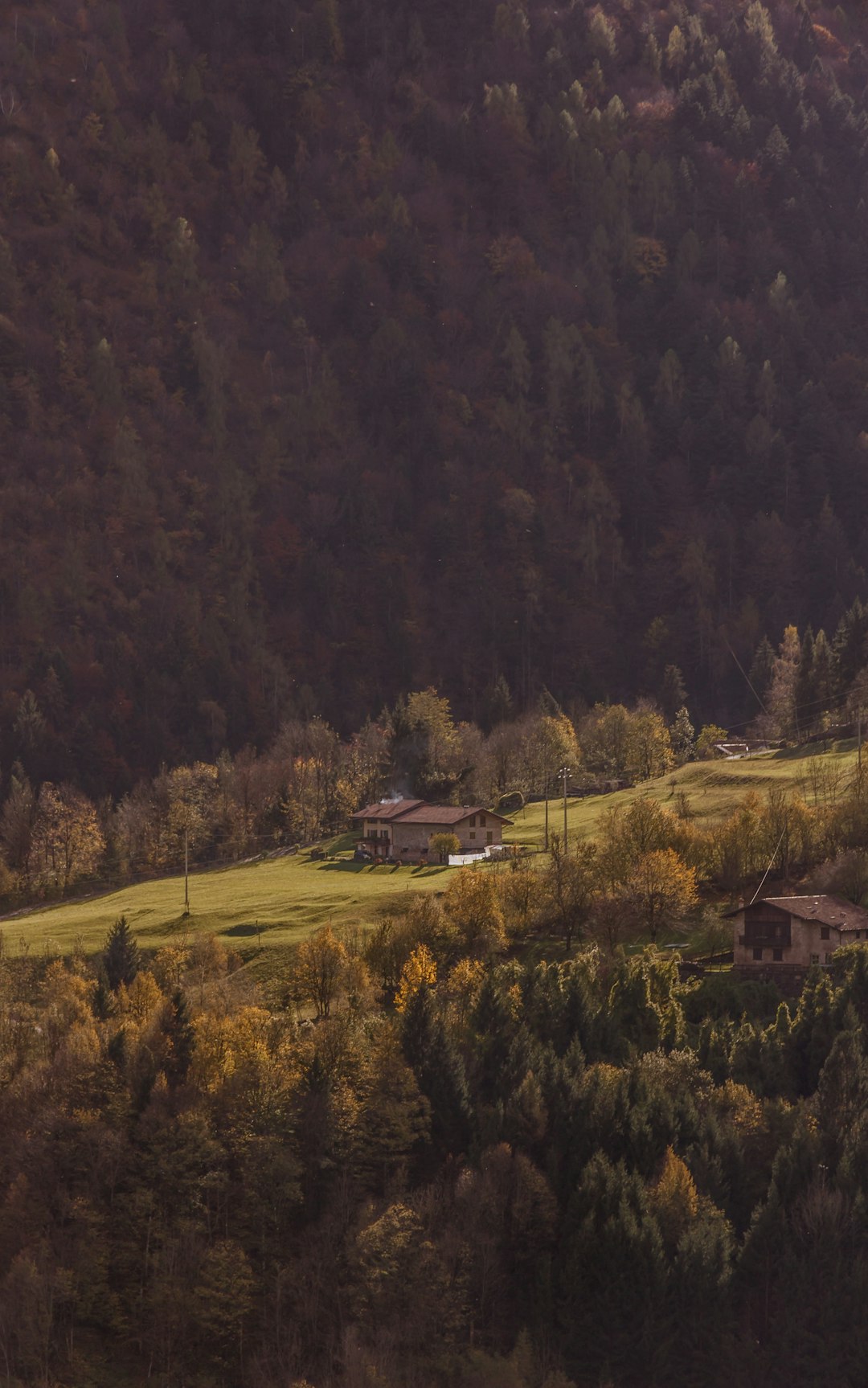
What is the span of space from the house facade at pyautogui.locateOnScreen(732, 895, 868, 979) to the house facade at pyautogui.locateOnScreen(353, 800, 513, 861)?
136 ft

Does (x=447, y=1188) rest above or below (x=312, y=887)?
below

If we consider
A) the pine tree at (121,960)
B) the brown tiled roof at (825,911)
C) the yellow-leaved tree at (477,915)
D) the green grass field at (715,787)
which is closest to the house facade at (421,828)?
the green grass field at (715,787)

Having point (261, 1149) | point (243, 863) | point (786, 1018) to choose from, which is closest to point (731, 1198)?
point (786, 1018)

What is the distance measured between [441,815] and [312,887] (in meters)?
18.0

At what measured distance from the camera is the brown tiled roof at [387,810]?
154 metres

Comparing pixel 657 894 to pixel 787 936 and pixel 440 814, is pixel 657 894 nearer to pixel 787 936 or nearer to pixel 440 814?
pixel 787 936

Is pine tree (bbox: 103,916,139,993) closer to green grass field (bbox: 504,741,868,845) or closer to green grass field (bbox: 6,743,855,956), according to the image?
green grass field (bbox: 6,743,855,956)

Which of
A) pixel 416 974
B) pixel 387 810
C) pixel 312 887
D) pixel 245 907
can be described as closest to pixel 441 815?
pixel 387 810

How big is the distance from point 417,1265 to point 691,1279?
40.3ft

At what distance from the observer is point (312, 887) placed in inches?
5369

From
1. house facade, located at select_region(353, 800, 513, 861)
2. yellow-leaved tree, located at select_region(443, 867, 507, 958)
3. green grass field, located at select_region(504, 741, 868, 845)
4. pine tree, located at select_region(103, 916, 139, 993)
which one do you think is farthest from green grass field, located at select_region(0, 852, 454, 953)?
green grass field, located at select_region(504, 741, 868, 845)

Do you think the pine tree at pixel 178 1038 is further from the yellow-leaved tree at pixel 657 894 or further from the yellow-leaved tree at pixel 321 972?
the yellow-leaved tree at pixel 657 894

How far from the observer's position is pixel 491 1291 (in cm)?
8281

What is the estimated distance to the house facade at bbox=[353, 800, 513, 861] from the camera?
483ft
